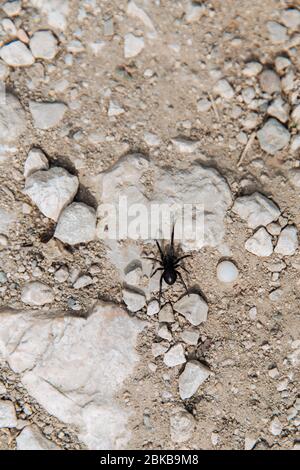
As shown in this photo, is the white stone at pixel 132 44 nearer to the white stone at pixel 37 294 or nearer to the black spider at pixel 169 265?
the black spider at pixel 169 265

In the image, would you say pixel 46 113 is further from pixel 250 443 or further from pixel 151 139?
pixel 250 443

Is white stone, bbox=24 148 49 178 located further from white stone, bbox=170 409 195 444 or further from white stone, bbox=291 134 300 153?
white stone, bbox=170 409 195 444

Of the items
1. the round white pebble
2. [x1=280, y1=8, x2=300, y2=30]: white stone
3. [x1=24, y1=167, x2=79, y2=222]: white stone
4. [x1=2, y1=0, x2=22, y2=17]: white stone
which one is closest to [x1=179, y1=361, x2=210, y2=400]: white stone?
the round white pebble

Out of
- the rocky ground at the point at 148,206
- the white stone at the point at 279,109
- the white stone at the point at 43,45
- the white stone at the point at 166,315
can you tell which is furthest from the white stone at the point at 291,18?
Answer: the white stone at the point at 166,315

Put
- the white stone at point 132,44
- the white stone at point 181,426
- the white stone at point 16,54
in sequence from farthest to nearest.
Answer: the white stone at point 132,44, the white stone at point 16,54, the white stone at point 181,426

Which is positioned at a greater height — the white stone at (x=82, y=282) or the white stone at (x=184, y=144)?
the white stone at (x=184, y=144)
